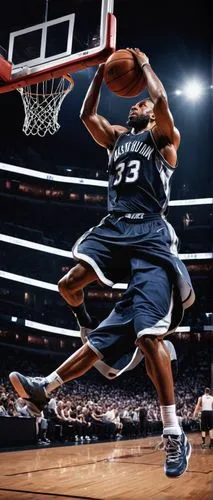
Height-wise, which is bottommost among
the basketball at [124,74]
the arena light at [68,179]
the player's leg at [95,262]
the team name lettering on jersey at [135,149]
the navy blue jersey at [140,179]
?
the player's leg at [95,262]

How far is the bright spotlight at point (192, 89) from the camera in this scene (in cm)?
1364

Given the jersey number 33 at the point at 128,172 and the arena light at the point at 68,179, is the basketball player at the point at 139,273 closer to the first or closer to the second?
the jersey number 33 at the point at 128,172

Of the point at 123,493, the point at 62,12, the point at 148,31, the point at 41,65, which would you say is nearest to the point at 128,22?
the point at 148,31

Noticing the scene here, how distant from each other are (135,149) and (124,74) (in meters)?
0.44

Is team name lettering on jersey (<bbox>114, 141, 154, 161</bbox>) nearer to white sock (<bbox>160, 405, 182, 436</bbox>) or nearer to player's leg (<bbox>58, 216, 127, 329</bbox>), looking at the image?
player's leg (<bbox>58, 216, 127, 329</bbox>)

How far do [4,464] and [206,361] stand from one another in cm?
1761

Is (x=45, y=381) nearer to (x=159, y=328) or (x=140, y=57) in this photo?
(x=159, y=328)

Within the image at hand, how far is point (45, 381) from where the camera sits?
2.61m

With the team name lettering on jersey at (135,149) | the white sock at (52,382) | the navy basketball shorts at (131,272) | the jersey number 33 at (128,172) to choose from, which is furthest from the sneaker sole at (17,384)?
the team name lettering on jersey at (135,149)

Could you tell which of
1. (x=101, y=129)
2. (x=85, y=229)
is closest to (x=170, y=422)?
(x=101, y=129)

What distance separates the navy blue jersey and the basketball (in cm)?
32

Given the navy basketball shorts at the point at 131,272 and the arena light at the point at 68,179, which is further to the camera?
the arena light at the point at 68,179

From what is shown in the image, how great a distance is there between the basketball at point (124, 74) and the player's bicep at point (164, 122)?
385mm

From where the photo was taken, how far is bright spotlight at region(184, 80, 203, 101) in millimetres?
13641
